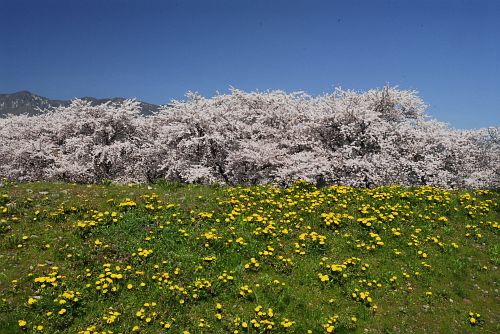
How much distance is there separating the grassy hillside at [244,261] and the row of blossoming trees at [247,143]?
1146cm

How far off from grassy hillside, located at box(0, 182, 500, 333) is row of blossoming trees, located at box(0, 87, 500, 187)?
451 inches

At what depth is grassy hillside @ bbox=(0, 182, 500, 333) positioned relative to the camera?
9781 mm

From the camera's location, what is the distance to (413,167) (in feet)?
97.0

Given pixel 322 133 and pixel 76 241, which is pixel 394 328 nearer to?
pixel 76 241

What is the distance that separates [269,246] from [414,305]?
183 inches

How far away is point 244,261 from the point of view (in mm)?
11875

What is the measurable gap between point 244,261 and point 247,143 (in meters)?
18.3

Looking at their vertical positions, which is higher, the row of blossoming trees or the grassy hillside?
A: the row of blossoming trees

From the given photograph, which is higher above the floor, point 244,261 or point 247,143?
point 247,143

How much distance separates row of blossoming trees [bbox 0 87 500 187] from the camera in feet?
91.0

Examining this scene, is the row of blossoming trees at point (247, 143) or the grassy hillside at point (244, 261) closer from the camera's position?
the grassy hillside at point (244, 261)

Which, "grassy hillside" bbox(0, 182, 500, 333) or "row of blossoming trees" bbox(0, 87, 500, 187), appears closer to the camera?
"grassy hillside" bbox(0, 182, 500, 333)

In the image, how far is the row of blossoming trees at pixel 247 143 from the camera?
27.7m

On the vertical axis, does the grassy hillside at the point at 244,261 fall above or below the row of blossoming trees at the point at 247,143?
below
